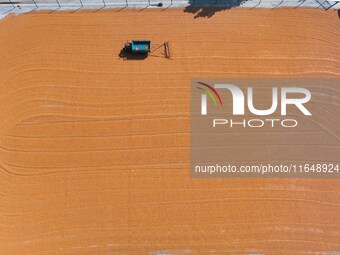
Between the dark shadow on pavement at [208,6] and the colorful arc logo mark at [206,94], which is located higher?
the dark shadow on pavement at [208,6]

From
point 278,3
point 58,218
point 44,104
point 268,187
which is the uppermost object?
point 278,3

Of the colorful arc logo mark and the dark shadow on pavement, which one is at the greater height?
the dark shadow on pavement

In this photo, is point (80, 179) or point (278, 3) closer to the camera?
point (80, 179)

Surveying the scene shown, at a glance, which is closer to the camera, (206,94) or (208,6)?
(206,94)

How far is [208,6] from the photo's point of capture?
59.2ft

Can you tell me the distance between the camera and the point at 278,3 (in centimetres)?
1806

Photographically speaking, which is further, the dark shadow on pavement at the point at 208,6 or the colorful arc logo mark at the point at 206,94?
the dark shadow on pavement at the point at 208,6

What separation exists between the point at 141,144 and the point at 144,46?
17.9 ft

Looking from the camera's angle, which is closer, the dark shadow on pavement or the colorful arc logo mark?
the colorful arc logo mark

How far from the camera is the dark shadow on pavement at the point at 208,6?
58.9ft

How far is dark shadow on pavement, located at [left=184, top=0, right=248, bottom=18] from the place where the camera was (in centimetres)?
1794

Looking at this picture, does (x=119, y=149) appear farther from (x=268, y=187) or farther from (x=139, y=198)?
(x=268, y=187)

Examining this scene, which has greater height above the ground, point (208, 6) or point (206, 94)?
point (208, 6)

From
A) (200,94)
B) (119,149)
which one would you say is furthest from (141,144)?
(200,94)
